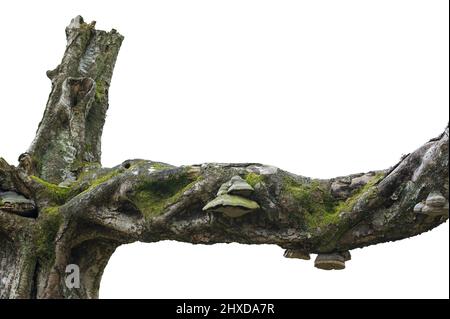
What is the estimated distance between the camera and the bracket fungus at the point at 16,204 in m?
10.3

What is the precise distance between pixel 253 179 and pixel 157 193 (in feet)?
4.94

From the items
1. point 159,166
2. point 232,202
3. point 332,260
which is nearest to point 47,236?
point 159,166

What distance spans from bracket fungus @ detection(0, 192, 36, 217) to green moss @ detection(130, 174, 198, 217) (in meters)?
1.84

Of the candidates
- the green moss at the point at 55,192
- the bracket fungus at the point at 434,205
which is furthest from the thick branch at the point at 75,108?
the bracket fungus at the point at 434,205

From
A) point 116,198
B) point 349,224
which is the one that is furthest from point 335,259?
point 116,198

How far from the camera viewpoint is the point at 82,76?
1307cm

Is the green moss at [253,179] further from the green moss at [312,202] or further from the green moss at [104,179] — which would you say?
the green moss at [104,179]

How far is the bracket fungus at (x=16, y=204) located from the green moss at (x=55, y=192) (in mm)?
285

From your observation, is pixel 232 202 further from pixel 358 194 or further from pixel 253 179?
pixel 358 194

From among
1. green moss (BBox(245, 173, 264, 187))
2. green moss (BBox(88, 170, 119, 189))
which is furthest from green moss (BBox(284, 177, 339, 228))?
green moss (BBox(88, 170, 119, 189))

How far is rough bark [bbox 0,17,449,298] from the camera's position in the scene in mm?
8281

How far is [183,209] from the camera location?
9.25 m

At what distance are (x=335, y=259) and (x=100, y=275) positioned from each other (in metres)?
4.00

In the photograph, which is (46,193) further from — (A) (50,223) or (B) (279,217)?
(B) (279,217)
